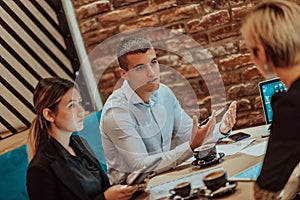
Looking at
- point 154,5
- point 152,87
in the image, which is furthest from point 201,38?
point 152,87

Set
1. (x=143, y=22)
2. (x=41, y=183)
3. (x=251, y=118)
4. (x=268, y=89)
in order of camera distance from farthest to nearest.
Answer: (x=143, y=22) → (x=251, y=118) → (x=268, y=89) → (x=41, y=183)

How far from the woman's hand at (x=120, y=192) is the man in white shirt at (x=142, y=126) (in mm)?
109

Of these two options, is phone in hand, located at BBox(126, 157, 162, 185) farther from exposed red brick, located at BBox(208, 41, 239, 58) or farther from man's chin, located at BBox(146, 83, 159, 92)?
exposed red brick, located at BBox(208, 41, 239, 58)

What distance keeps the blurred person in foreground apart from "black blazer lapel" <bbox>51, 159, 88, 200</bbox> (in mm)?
561

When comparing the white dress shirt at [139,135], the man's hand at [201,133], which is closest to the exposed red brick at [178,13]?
the white dress shirt at [139,135]

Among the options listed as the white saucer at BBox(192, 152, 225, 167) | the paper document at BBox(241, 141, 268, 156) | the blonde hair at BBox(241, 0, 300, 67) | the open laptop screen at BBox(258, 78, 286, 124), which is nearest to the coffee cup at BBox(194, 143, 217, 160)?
the white saucer at BBox(192, 152, 225, 167)

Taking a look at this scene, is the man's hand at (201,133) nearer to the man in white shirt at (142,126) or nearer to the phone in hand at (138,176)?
the man in white shirt at (142,126)

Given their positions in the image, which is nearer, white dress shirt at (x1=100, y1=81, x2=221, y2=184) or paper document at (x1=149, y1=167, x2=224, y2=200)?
paper document at (x1=149, y1=167, x2=224, y2=200)

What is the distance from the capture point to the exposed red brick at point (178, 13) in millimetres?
2537

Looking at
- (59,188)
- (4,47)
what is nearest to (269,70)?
(59,188)

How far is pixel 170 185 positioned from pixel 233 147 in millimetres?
361

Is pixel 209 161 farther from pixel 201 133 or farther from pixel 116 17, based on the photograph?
pixel 116 17

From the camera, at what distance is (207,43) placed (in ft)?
8.34

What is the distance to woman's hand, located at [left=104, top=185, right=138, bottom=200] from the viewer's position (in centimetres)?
162
